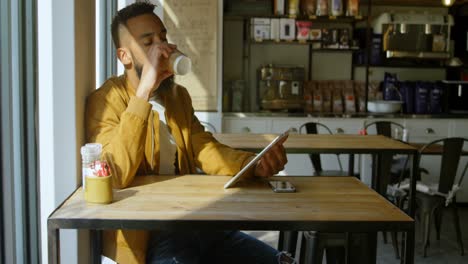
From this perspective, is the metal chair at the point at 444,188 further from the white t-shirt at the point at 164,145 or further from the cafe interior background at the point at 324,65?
the white t-shirt at the point at 164,145

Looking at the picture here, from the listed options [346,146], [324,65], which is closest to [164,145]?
[346,146]

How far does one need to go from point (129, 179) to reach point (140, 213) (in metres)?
0.31

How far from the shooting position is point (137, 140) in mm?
1772

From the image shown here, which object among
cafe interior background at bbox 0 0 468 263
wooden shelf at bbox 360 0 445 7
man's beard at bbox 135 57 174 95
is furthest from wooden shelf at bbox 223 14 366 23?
man's beard at bbox 135 57 174 95

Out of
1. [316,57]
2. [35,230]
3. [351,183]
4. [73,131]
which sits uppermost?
[316,57]

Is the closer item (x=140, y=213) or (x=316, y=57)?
(x=140, y=213)

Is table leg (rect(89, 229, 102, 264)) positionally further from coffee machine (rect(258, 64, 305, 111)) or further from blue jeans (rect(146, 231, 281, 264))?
coffee machine (rect(258, 64, 305, 111))

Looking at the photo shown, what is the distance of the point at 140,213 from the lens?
1.52m

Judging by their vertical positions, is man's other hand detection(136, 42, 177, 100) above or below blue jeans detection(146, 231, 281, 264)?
above

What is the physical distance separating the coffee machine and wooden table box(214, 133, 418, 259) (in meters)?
1.80

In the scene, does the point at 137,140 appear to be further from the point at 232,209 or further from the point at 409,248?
the point at 409,248

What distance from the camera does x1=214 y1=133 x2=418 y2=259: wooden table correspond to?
330 cm

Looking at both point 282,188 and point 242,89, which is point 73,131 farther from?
point 242,89

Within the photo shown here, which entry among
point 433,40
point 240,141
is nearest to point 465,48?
point 433,40
